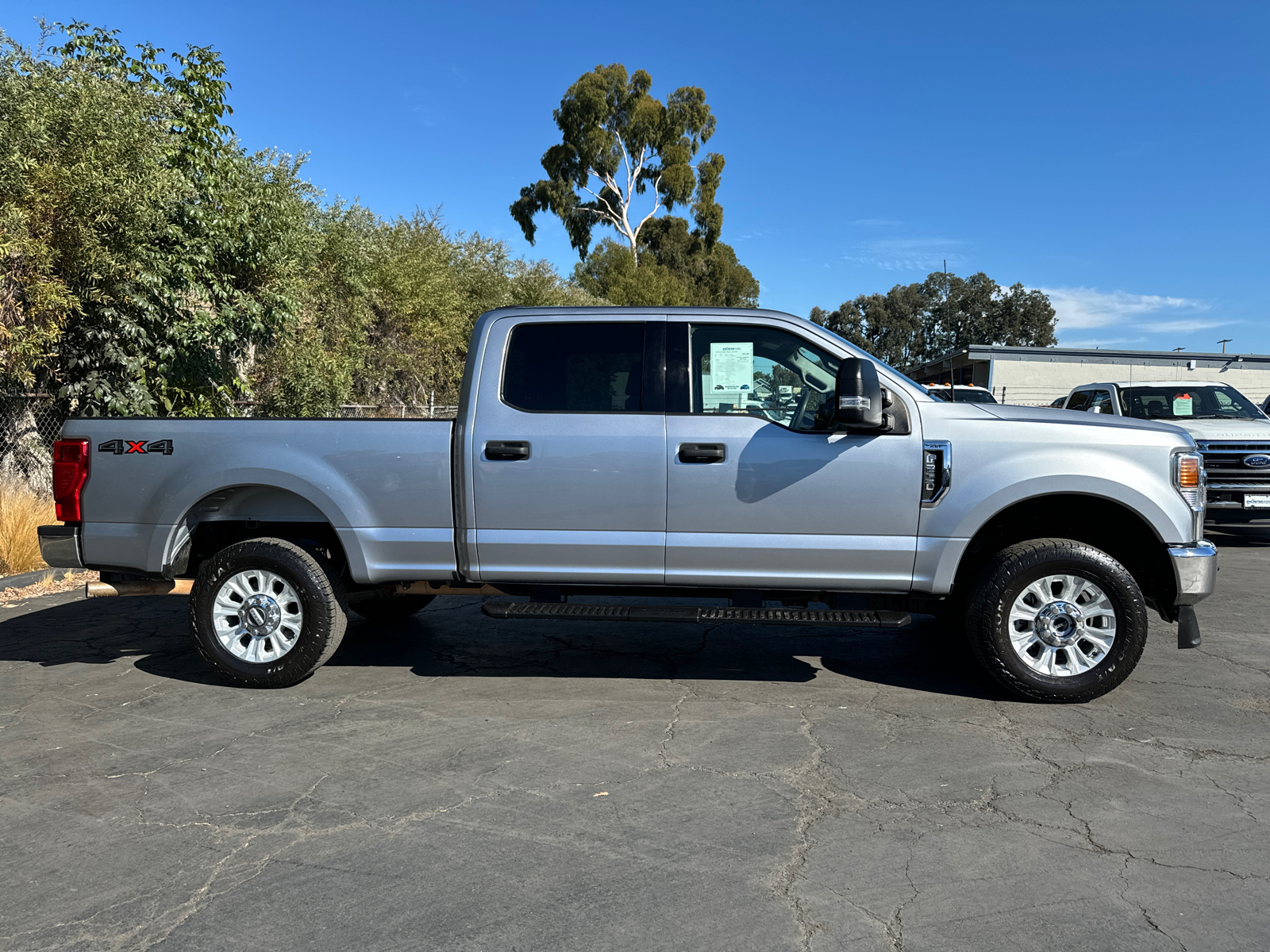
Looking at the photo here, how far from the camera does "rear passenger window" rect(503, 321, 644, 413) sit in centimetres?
532

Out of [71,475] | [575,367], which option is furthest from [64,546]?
[575,367]

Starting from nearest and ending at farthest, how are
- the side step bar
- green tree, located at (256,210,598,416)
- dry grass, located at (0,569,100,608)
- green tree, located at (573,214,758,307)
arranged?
the side step bar < dry grass, located at (0,569,100,608) < green tree, located at (256,210,598,416) < green tree, located at (573,214,758,307)

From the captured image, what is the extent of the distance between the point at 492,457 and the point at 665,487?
0.97m

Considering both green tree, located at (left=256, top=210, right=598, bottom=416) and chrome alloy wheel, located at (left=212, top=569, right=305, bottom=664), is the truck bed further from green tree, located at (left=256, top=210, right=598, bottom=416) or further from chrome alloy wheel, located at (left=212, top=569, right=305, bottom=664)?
green tree, located at (left=256, top=210, right=598, bottom=416)

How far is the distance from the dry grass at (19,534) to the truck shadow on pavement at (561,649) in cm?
130

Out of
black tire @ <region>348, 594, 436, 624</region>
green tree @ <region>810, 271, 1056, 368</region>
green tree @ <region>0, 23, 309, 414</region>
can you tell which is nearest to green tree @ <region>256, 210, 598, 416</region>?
green tree @ <region>0, 23, 309, 414</region>

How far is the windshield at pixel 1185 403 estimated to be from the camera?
11695mm

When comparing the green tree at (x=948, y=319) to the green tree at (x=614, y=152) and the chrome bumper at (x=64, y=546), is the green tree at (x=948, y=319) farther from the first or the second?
the chrome bumper at (x=64, y=546)

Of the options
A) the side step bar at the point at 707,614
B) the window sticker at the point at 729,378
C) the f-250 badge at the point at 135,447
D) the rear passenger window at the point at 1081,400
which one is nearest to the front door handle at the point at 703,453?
the window sticker at the point at 729,378

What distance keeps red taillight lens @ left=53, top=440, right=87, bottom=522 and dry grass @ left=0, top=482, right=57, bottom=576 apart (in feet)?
11.1

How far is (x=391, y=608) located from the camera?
23.5 ft

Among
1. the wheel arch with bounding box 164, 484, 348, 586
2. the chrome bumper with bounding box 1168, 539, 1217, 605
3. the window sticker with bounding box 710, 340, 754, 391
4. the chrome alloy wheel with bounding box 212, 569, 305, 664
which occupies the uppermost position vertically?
the window sticker with bounding box 710, 340, 754, 391

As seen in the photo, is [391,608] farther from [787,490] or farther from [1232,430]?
[1232,430]

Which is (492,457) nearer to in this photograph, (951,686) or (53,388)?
(951,686)
